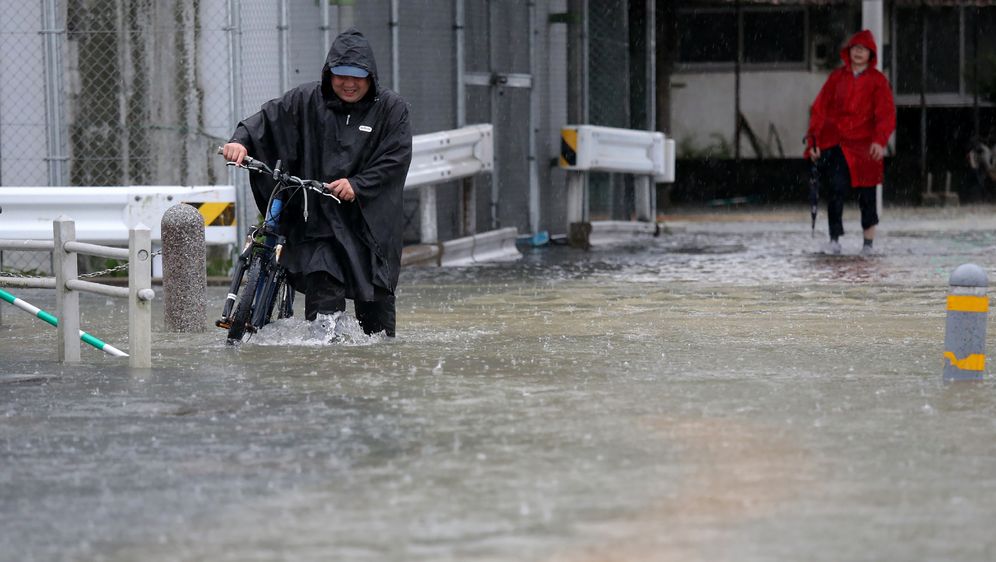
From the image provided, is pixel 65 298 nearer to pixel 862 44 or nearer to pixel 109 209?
pixel 109 209

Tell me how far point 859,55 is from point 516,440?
10626 millimetres

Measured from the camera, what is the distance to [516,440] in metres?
7.03

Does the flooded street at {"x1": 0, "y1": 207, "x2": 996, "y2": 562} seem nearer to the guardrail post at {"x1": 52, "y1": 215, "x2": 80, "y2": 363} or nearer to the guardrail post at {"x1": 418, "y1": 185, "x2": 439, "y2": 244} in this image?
the guardrail post at {"x1": 52, "y1": 215, "x2": 80, "y2": 363}

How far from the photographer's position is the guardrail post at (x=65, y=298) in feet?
32.4

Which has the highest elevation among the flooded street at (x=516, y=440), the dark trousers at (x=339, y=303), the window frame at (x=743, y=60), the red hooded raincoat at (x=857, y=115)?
the window frame at (x=743, y=60)

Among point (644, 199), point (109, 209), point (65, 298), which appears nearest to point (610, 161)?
point (644, 199)

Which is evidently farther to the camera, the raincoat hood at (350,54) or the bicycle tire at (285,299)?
the bicycle tire at (285,299)

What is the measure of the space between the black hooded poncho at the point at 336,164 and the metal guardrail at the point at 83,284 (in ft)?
3.00

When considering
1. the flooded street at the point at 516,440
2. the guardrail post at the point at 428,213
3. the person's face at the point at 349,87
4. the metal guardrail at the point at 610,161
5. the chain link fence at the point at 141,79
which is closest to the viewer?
the flooded street at the point at 516,440

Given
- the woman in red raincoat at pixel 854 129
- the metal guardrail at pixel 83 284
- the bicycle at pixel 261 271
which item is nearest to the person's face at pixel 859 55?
the woman in red raincoat at pixel 854 129

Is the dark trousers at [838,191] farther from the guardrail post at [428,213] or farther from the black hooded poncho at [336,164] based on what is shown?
the black hooded poncho at [336,164]

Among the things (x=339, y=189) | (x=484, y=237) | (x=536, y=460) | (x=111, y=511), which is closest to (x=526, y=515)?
(x=536, y=460)

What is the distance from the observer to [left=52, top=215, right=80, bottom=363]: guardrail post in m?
9.87

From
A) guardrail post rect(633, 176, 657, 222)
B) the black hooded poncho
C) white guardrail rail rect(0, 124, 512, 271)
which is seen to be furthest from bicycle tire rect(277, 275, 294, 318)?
guardrail post rect(633, 176, 657, 222)
